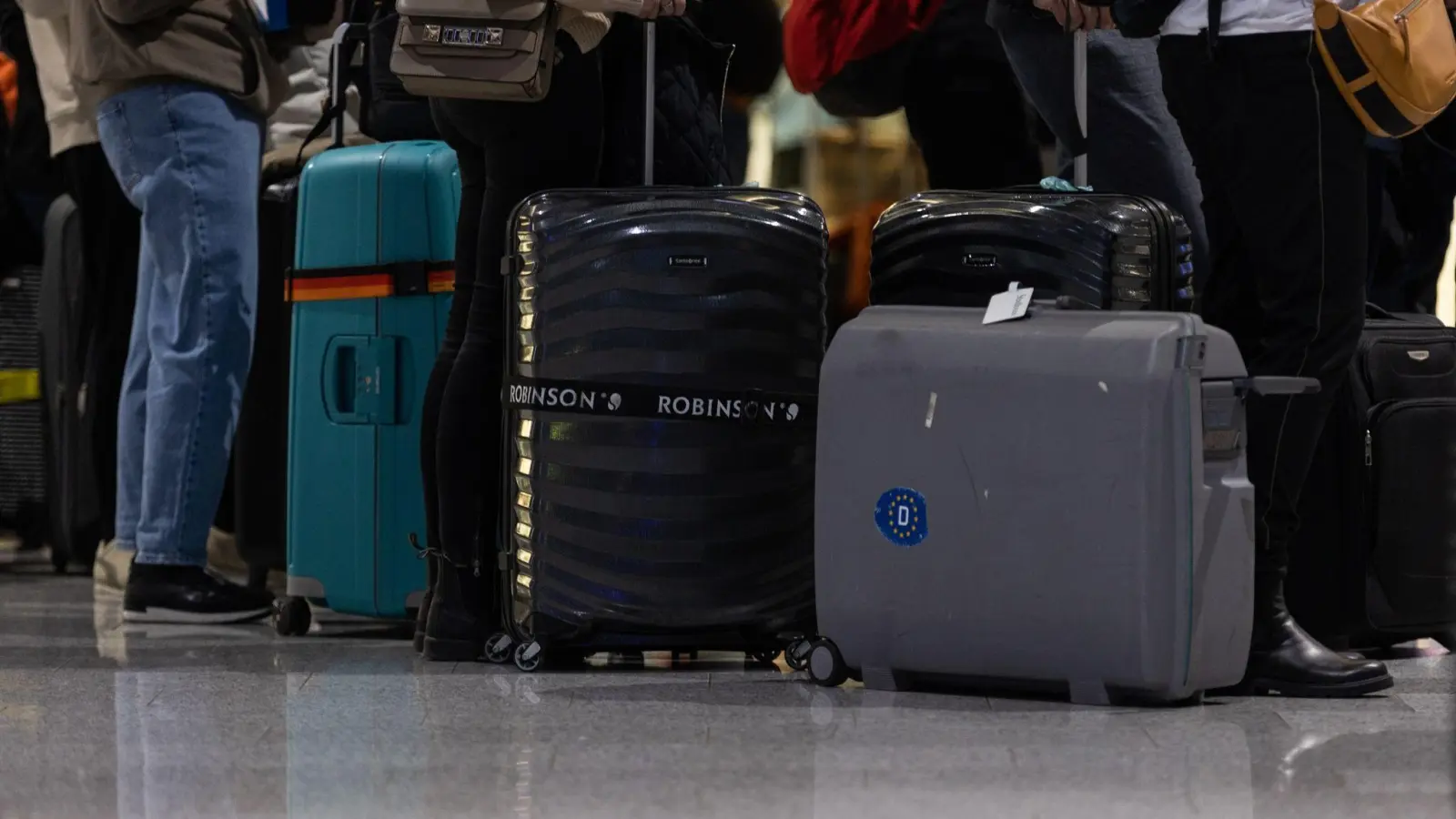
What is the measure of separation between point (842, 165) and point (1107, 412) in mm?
2938

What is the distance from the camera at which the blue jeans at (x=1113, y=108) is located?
3012 millimetres

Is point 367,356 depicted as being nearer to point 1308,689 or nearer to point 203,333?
point 203,333

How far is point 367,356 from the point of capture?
3.09 meters

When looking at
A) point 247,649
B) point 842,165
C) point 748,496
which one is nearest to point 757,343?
point 748,496

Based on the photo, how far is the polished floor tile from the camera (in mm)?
1738

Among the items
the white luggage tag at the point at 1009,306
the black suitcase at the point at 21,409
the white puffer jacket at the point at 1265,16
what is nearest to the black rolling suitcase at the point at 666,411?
the white luggage tag at the point at 1009,306

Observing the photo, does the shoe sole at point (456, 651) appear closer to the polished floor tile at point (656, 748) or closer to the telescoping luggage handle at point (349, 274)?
the polished floor tile at point (656, 748)

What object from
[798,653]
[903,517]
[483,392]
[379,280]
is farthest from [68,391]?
[903,517]

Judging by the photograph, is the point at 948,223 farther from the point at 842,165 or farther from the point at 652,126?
the point at 842,165

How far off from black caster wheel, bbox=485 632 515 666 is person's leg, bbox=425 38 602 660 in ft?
0.17

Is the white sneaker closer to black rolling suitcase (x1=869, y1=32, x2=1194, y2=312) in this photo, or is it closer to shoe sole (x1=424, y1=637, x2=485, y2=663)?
shoe sole (x1=424, y1=637, x2=485, y2=663)

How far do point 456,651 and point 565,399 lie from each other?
410mm

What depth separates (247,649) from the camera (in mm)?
2920

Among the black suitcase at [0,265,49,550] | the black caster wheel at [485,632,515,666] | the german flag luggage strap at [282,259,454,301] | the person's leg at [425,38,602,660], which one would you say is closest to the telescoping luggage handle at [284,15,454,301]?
the german flag luggage strap at [282,259,454,301]
